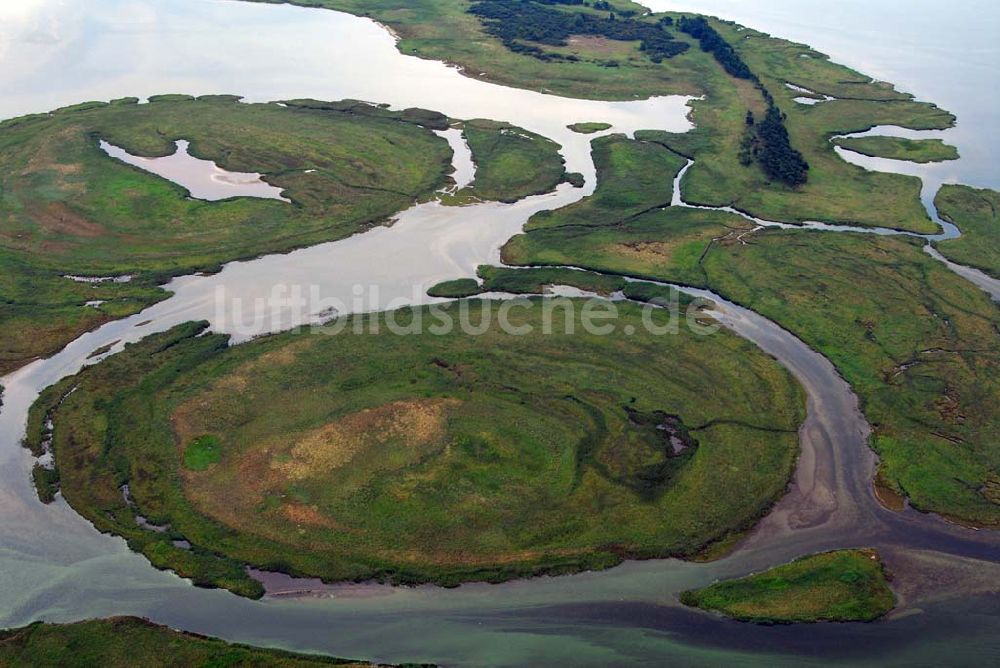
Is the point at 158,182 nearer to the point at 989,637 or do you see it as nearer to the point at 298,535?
the point at 298,535

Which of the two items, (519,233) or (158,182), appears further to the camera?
(158,182)

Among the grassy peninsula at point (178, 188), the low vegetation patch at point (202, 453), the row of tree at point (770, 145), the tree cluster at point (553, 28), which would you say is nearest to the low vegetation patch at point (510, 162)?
the grassy peninsula at point (178, 188)

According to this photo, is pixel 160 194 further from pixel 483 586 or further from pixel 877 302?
pixel 877 302

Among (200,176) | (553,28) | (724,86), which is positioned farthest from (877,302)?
(553,28)

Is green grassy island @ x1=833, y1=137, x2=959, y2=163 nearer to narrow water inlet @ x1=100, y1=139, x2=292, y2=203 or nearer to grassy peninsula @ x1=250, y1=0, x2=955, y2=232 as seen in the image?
grassy peninsula @ x1=250, y1=0, x2=955, y2=232

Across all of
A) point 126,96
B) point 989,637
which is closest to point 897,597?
point 989,637

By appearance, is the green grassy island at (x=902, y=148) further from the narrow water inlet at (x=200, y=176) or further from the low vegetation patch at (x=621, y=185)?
the narrow water inlet at (x=200, y=176)
